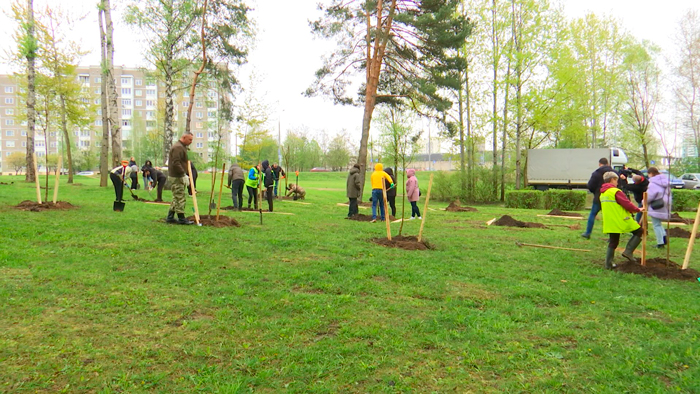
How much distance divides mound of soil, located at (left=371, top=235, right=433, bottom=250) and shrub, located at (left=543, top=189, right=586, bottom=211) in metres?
14.2

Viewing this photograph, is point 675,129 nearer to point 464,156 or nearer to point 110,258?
point 464,156

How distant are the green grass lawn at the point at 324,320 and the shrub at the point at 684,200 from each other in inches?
587

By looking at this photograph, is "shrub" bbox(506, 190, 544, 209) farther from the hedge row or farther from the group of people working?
the group of people working

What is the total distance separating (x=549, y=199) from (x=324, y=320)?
18.9 m

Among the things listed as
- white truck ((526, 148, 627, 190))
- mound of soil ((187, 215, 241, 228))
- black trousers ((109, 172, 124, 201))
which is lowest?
mound of soil ((187, 215, 241, 228))

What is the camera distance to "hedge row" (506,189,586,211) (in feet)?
64.1

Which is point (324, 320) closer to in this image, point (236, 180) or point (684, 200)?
point (236, 180)

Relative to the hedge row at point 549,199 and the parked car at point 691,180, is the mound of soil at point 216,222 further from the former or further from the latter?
the parked car at point 691,180

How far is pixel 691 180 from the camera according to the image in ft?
108

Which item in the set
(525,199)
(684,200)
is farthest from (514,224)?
(684,200)

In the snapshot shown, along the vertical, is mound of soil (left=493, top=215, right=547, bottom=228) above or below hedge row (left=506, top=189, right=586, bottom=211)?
below

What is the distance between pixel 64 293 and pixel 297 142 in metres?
56.7

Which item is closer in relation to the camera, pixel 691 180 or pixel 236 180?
pixel 236 180

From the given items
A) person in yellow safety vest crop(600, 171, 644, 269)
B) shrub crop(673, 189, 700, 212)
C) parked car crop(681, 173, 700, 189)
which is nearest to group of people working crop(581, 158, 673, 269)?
person in yellow safety vest crop(600, 171, 644, 269)
